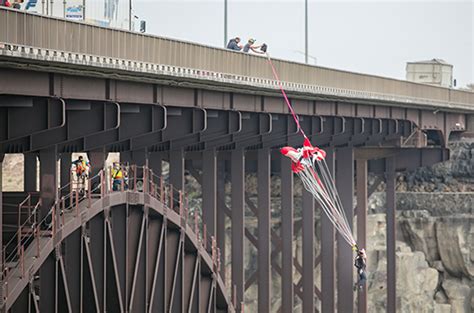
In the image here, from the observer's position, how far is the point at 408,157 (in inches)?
2623

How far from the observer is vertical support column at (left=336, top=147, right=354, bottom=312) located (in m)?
57.8

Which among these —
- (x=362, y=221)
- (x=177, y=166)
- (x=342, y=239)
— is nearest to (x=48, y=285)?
(x=177, y=166)

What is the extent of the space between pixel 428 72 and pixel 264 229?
118ft

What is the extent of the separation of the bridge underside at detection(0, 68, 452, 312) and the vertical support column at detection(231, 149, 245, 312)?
1.7 inches

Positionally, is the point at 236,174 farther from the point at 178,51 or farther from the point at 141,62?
the point at 141,62

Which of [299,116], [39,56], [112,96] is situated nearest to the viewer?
[39,56]

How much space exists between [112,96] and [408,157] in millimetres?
34342

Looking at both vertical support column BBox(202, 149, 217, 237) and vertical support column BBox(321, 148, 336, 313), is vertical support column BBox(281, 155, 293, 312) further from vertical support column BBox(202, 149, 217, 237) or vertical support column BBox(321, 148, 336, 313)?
vertical support column BBox(202, 149, 217, 237)

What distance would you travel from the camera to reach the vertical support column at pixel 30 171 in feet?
107

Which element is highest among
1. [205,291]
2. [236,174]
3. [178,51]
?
[178,51]

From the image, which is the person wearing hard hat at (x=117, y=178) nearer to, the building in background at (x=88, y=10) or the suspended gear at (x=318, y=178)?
the building in background at (x=88, y=10)

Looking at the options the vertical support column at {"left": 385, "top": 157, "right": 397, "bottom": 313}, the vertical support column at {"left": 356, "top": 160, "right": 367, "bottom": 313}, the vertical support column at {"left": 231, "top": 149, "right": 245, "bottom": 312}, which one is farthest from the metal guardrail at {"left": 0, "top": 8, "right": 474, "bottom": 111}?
the vertical support column at {"left": 385, "top": 157, "right": 397, "bottom": 313}

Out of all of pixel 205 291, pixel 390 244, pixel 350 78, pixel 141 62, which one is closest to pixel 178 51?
pixel 141 62

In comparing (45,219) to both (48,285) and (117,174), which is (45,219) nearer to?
(48,285)
